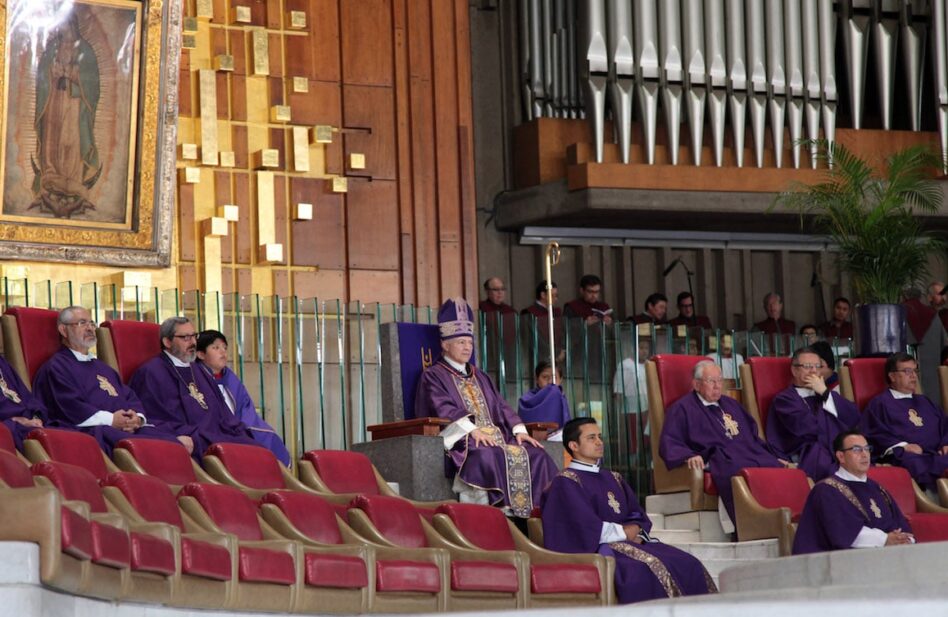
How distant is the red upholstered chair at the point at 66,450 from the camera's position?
7.01 m

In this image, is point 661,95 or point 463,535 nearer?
point 463,535

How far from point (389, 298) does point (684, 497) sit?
3.67m

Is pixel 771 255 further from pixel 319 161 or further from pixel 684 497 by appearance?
pixel 684 497

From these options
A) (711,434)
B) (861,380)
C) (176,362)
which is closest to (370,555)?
(176,362)

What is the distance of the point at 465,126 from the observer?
12391mm

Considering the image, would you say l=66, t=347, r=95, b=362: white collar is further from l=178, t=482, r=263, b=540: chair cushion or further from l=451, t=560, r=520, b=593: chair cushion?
l=451, t=560, r=520, b=593: chair cushion

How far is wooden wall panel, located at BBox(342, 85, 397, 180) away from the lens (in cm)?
1212

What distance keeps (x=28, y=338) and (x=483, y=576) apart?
255 cm

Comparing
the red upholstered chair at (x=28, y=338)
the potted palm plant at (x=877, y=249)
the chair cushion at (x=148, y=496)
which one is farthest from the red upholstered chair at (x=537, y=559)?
the potted palm plant at (x=877, y=249)

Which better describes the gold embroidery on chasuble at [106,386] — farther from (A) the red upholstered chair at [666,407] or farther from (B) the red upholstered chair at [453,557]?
(A) the red upholstered chair at [666,407]

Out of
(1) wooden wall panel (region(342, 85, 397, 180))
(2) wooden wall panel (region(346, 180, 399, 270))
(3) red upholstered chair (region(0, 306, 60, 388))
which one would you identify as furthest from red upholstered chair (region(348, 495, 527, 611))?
(1) wooden wall panel (region(342, 85, 397, 180))

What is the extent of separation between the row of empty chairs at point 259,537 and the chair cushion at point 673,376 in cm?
187

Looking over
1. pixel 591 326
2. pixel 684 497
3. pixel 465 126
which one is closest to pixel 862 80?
pixel 465 126

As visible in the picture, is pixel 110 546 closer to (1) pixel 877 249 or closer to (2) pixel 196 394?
(2) pixel 196 394
